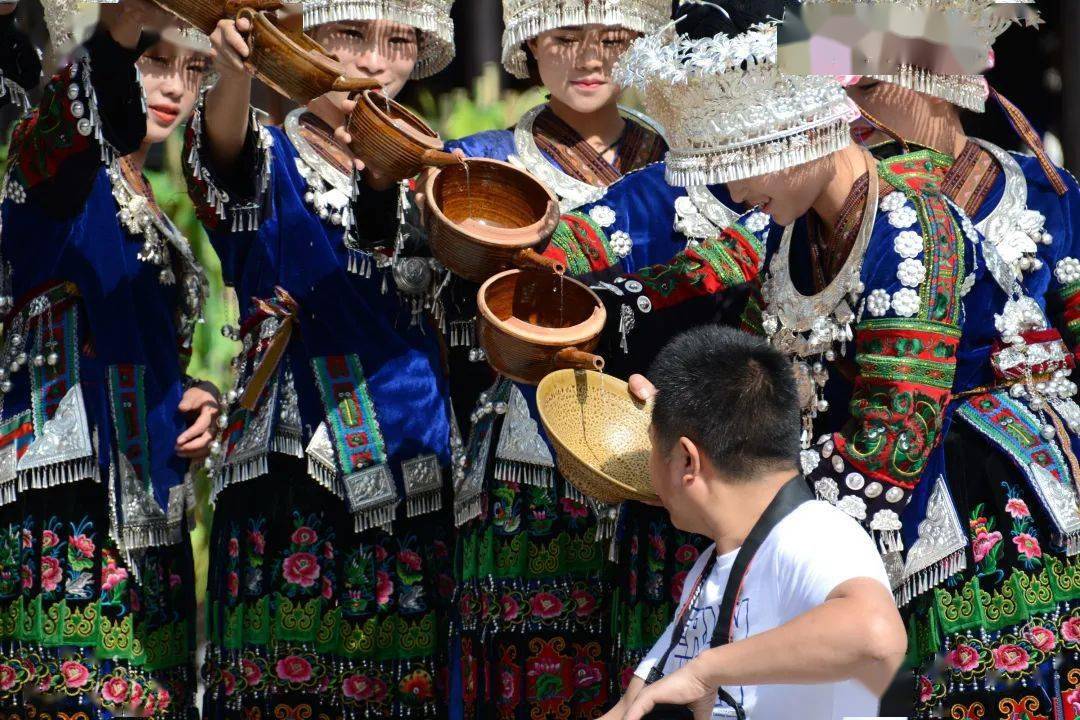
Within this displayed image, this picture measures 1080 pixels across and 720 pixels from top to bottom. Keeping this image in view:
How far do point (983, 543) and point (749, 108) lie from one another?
3.14ft

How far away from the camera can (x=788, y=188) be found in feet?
10.6

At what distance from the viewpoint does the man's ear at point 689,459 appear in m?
2.59

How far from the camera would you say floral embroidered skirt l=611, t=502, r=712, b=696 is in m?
3.62

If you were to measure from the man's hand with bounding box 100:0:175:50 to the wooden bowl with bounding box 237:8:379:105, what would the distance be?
0.29 metres

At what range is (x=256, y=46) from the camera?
136 inches

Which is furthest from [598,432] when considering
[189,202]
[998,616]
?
[189,202]

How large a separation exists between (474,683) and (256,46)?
1499 millimetres

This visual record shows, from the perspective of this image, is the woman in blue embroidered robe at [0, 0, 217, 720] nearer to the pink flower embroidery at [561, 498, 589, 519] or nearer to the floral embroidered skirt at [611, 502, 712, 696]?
the pink flower embroidery at [561, 498, 589, 519]

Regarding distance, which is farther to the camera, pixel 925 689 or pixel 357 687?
pixel 357 687

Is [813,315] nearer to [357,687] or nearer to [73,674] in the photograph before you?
[357,687]

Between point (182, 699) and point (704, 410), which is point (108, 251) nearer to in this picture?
point (182, 699)

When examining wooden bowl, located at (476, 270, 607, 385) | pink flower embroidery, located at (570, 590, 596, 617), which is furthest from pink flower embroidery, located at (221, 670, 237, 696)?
wooden bowl, located at (476, 270, 607, 385)

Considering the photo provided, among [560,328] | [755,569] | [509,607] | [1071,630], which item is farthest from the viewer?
[509,607]

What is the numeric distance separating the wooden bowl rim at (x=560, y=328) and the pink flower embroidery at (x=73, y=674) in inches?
53.9
